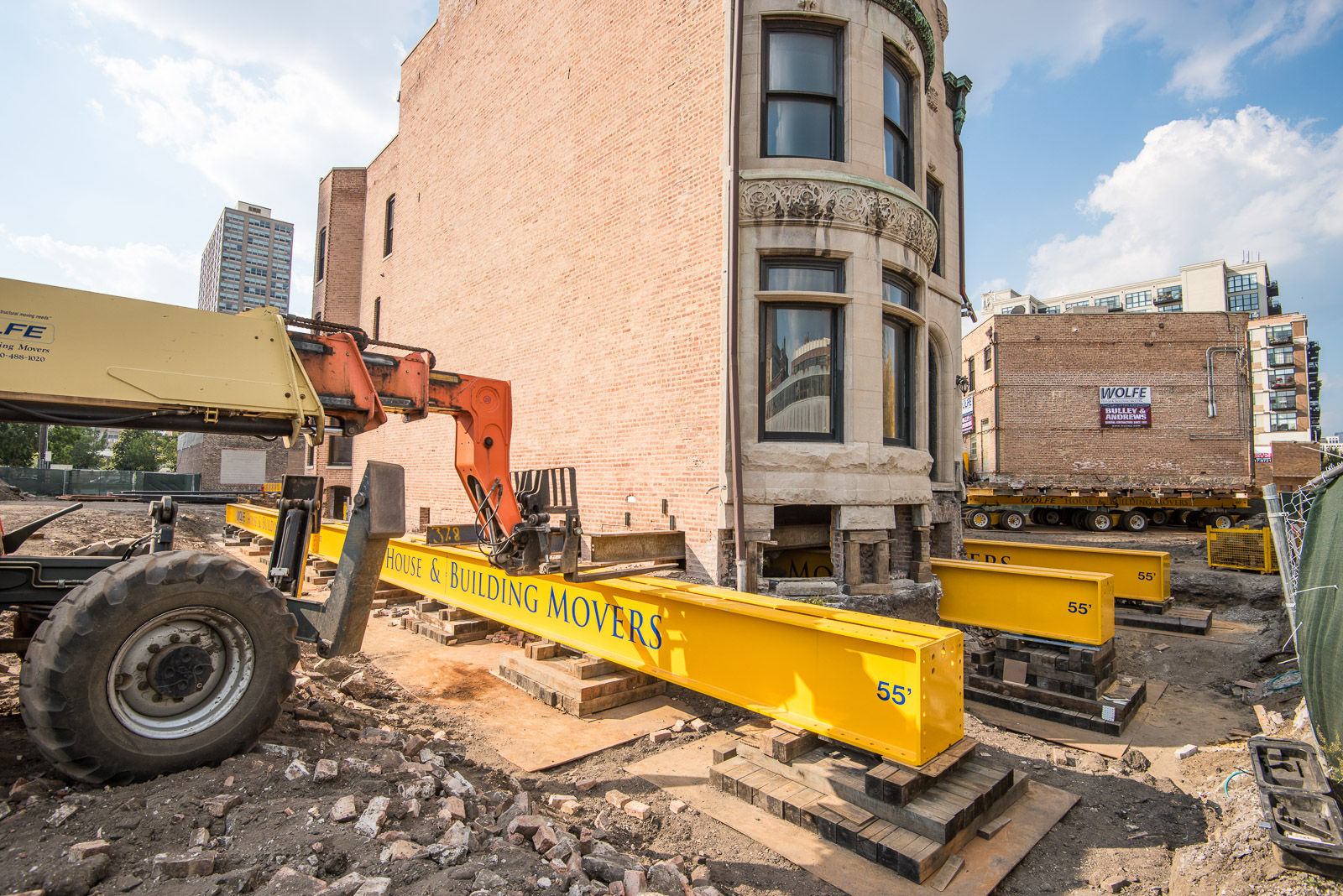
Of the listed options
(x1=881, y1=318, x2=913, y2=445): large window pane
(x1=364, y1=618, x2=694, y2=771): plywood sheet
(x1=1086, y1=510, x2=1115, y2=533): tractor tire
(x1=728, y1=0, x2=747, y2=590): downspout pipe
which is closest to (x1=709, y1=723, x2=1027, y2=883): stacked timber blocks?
(x1=364, y1=618, x2=694, y2=771): plywood sheet

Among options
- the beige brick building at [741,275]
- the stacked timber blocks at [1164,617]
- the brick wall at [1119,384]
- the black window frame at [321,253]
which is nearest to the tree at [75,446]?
the black window frame at [321,253]

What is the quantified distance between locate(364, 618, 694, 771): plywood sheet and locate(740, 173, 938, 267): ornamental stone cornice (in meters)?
5.94

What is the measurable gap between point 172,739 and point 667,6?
10.1 metres

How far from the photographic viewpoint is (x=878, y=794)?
164 inches

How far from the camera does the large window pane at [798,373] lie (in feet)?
28.0

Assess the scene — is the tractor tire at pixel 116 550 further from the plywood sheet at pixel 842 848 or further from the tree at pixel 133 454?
the tree at pixel 133 454

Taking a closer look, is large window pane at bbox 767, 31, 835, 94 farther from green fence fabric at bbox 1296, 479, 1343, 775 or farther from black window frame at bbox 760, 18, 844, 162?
green fence fabric at bbox 1296, 479, 1343, 775

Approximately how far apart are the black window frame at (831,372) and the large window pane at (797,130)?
2016 millimetres

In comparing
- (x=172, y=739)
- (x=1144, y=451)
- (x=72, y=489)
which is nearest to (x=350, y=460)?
(x=172, y=739)

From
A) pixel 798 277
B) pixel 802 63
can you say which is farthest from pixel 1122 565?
pixel 802 63

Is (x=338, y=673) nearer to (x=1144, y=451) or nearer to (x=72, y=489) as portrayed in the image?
(x=1144, y=451)

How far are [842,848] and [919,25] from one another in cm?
1080

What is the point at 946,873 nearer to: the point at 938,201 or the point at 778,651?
the point at 778,651

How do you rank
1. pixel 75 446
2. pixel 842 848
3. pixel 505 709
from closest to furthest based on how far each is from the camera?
pixel 842 848, pixel 505 709, pixel 75 446
